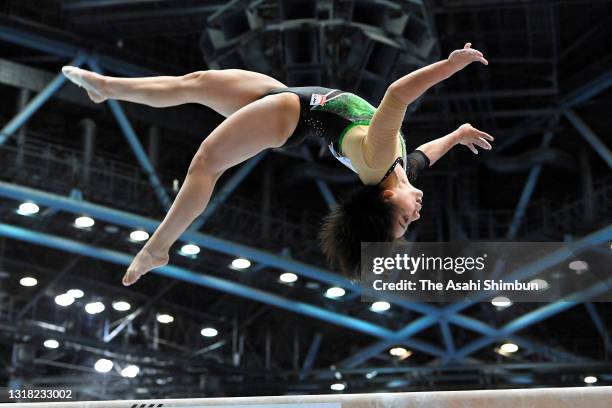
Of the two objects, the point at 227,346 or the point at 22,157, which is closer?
the point at 22,157

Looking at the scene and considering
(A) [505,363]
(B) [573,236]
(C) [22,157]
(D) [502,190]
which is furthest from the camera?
(D) [502,190]

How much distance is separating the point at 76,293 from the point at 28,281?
838mm

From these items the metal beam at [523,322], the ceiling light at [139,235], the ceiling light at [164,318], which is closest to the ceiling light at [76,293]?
the ceiling light at [164,318]

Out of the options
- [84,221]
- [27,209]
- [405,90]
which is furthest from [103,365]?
[405,90]

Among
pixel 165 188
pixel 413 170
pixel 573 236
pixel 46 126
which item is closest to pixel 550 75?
pixel 573 236

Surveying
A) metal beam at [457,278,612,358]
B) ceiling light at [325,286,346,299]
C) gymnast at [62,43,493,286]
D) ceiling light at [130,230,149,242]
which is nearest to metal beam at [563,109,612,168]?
metal beam at [457,278,612,358]

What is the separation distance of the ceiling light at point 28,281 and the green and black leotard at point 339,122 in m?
11.8

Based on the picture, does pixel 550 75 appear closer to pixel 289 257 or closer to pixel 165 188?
pixel 289 257

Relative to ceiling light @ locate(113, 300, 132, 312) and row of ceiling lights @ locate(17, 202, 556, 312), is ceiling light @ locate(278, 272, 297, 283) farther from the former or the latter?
ceiling light @ locate(113, 300, 132, 312)

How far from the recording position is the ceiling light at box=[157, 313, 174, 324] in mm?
16500

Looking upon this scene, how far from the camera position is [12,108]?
50.7 ft

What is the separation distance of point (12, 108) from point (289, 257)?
5385 millimetres

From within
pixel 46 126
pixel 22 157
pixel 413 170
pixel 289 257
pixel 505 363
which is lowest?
pixel 413 170

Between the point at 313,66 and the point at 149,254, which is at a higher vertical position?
the point at 313,66
